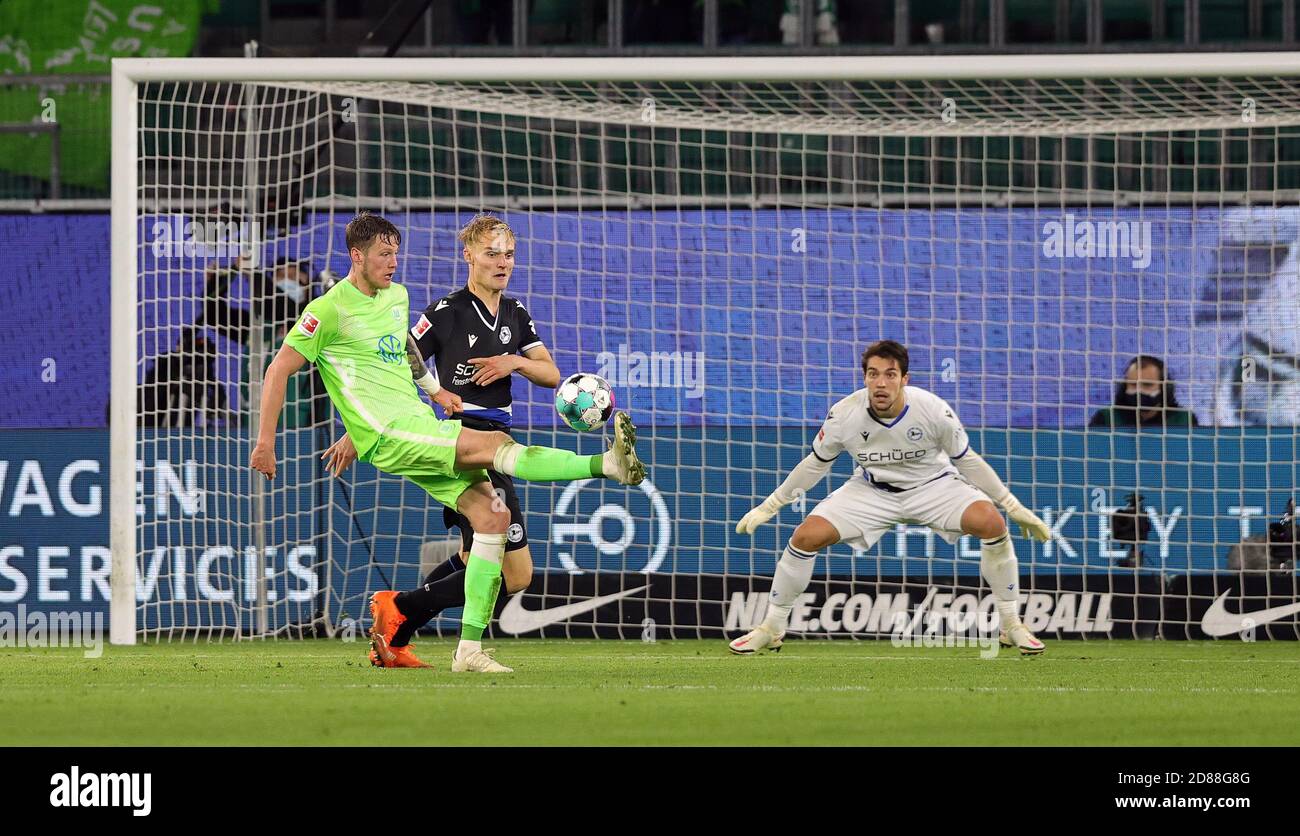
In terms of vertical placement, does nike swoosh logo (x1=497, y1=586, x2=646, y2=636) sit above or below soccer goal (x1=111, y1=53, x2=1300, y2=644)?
below

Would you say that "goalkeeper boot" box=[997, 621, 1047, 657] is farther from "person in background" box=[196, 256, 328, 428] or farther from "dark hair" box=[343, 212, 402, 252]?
"person in background" box=[196, 256, 328, 428]

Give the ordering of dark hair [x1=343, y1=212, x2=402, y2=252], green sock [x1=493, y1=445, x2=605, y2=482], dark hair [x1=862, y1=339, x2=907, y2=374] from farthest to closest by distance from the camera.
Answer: dark hair [x1=862, y1=339, x2=907, y2=374], dark hair [x1=343, y1=212, x2=402, y2=252], green sock [x1=493, y1=445, x2=605, y2=482]

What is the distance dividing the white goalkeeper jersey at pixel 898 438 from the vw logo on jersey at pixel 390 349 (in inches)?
87.3

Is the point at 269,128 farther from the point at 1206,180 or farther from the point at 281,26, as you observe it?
the point at 1206,180

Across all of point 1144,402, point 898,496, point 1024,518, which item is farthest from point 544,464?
point 1144,402

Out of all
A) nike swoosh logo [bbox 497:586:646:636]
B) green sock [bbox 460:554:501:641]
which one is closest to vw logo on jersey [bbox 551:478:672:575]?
nike swoosh logo [bbox 497:586:646:636]

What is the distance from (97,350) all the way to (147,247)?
3.78 ft

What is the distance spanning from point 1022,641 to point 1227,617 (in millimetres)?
2455

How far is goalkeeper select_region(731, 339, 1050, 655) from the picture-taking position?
888 centimetres

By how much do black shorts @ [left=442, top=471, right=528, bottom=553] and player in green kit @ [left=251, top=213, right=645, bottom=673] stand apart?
0.15 m

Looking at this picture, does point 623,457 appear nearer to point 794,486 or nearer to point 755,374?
point 794,486

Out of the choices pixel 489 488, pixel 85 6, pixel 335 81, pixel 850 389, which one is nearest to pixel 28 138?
pixel 85 6

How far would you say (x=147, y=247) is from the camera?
38.5 ft

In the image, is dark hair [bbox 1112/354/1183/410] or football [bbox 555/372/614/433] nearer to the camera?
football [bbox 555/372/614/433]
